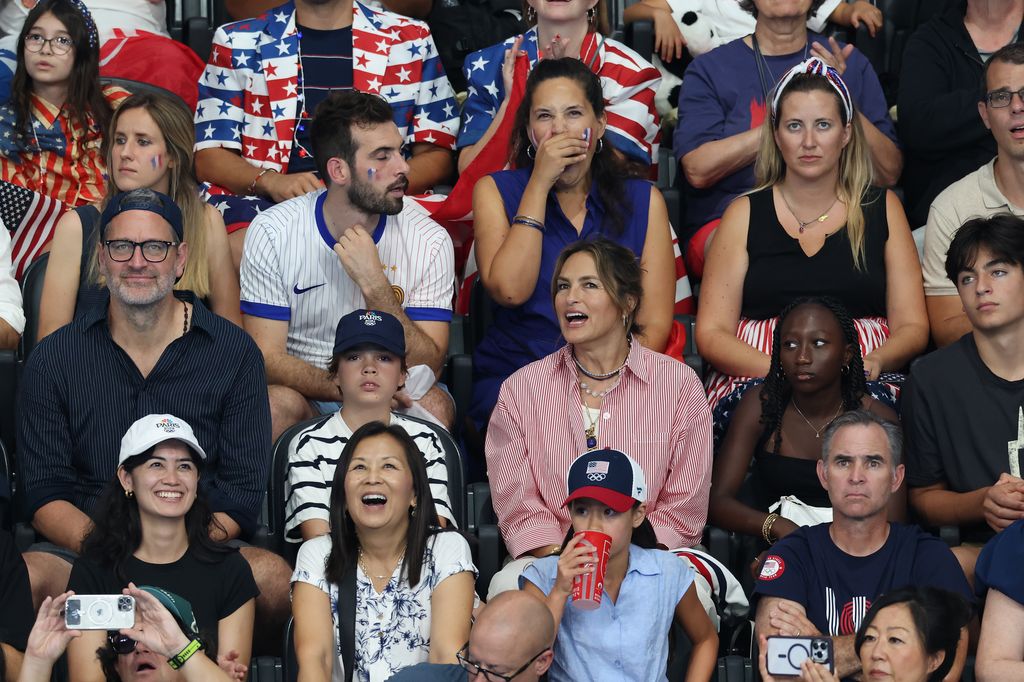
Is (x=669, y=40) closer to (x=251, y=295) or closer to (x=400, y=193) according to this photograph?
(x=400, y=193)

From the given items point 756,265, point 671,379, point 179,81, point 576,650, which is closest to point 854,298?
point 756,265

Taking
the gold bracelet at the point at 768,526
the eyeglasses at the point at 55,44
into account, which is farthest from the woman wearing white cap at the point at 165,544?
the eyeglasses at the point at 55,44

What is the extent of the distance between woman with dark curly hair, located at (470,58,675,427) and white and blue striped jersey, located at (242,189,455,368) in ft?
0.56

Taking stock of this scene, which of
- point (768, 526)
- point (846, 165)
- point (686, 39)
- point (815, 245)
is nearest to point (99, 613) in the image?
point (768, 526)

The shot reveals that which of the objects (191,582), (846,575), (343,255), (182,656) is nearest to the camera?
(182,656)

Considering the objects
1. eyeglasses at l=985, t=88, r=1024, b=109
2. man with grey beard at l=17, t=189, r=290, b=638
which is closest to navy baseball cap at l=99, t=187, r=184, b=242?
man with grey beard at l=17, t=189, r=290, b=638

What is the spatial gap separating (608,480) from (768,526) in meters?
0.67

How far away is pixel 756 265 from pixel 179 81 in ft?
7.48

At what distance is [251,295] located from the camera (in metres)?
5.82

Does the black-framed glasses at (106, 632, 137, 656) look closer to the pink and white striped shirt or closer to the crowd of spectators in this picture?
the crowd of spectators

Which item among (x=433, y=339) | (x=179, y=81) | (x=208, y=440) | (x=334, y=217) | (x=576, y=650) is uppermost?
(x=179, y=81)

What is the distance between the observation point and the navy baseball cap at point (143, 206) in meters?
5.23

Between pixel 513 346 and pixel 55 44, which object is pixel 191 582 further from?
pixel 55 44

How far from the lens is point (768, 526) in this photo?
5.20m
